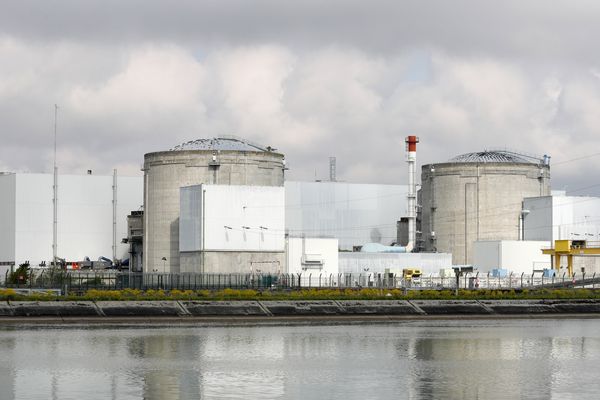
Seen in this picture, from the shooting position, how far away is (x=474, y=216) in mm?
112562

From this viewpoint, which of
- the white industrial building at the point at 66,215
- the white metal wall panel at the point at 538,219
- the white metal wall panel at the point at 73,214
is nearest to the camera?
the white metal wall panel at the point at 538,219

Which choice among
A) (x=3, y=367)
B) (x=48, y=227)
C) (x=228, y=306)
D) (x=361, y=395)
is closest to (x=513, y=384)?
(x=361, y=395)

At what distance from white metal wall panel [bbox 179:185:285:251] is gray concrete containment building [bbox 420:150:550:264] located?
2241 cm

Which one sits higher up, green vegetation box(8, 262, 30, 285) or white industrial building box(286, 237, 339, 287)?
white industrial building box(286, 237, 339, 287)

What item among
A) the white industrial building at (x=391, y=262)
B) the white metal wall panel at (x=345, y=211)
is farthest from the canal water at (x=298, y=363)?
the white metal wall panel at (x=345, y=211)

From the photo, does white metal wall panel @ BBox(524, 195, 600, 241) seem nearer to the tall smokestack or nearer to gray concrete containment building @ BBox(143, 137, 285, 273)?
the tall smokestack

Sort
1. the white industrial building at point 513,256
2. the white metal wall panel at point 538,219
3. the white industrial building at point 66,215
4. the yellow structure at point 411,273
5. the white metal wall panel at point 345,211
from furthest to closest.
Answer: the white metal wall panel at point 345,211
the white industrial building at point 66,215
the white metal wall panel at point 538,219
the white industrial building at point 513,256
the yellow structure at point 411,273

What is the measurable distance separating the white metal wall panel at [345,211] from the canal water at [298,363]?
7687 centimetres

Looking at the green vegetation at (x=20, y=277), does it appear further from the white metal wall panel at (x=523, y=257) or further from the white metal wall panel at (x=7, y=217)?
the white metal wall panel at (x=523, y=257)

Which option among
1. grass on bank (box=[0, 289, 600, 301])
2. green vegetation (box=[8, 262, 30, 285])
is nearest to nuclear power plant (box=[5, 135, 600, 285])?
green vegetation (box=[8, 262, 30, 285])

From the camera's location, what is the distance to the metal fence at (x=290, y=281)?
89.5 meters

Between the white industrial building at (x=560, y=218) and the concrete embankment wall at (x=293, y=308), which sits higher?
the white industrial building at (x=560, y=218)

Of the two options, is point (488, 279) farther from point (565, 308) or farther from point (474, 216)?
point (565, 308)

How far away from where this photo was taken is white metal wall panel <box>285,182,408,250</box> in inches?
5054
